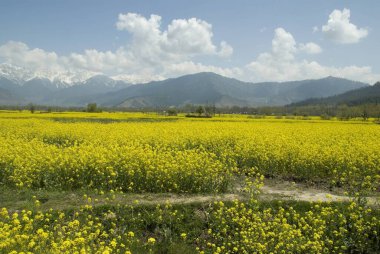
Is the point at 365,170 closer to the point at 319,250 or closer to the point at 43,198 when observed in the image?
the point at 319,250

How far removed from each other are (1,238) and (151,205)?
466cm

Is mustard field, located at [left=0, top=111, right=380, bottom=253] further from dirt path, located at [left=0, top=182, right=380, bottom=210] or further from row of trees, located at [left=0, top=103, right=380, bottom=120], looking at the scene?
row of trees, located at [left=0, top=103, right=380, bottom=120]

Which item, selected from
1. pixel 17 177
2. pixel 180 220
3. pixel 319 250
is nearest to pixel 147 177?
pixel 180 220

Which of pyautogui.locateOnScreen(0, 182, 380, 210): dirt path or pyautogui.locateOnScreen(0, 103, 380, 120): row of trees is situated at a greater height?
pyautogui.locateOnScreen(0, 103, 380, 120): row of trees

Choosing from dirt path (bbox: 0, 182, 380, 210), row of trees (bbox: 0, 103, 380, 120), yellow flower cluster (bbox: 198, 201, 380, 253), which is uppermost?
row of trees (bbox: 0, 103, 380, 120)

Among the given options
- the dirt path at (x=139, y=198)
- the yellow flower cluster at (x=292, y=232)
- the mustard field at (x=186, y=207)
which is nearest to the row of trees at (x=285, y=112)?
the mustard field at (x=186, y=207)

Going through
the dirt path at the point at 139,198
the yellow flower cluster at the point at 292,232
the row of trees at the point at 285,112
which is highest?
the row of trees at the point at 285,112

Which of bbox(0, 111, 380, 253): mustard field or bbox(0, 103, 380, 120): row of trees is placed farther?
bbox(0, 103, 380, 120): row of trees

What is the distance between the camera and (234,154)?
1722cm

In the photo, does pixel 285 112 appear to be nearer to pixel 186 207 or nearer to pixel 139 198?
pixel 139 198

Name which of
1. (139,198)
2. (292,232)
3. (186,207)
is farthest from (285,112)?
(292,232)

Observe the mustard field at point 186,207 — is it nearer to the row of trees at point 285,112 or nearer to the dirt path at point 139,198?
the dirt path at point 139,198

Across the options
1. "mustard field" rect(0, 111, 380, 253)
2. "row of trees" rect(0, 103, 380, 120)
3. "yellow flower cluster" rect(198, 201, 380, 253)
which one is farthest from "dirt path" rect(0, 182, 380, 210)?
"row of trees" rect(0, 103, 380, 120)

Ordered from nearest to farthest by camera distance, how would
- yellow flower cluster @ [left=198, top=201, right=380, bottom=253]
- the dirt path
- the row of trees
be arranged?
yellow flower cluster @ [left=198, top=201, right=380, bottom=253] → the dirt path → the row of trees
